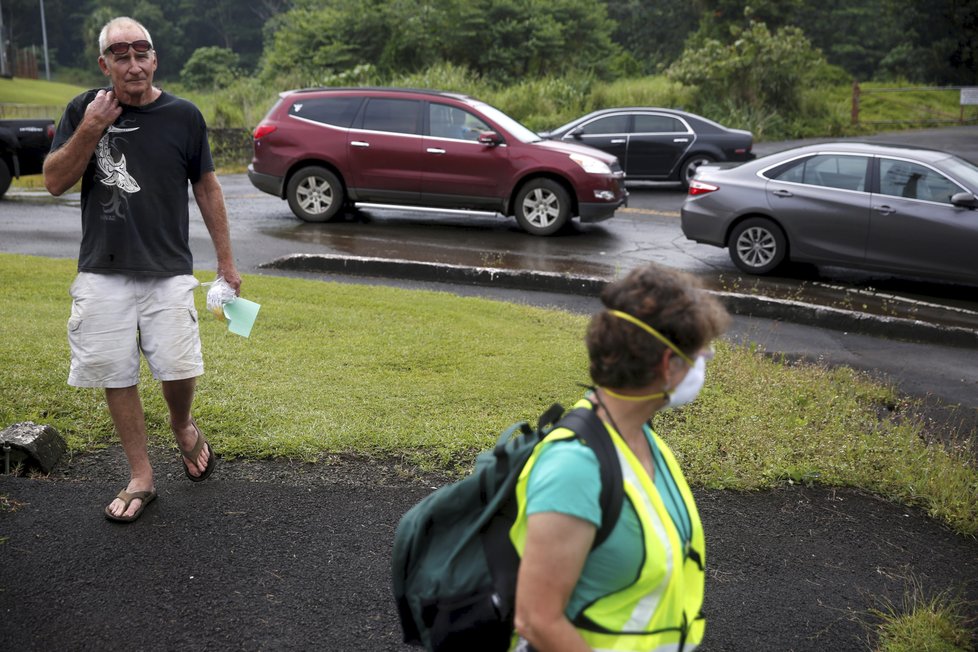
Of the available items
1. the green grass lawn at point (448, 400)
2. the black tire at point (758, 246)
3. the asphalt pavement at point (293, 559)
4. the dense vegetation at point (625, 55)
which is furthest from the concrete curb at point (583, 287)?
the dense vegetation at point (625, 55)

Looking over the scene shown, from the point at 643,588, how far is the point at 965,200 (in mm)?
10000

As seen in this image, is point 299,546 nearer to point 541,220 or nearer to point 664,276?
point 664,276

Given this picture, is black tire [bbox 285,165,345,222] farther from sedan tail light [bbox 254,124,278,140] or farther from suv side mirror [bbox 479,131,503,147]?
suv side mirror [bbox 479,131,503,147]

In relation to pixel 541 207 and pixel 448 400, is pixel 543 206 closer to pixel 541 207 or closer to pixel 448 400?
pixel 541 207

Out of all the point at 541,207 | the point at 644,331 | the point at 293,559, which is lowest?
the point at 293,559

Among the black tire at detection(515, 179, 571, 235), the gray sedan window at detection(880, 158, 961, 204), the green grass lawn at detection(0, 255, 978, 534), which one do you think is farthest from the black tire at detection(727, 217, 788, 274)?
the green grass lawn at detection(0, 255, 978, 534)

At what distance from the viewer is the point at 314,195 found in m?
14.9

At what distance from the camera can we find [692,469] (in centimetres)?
549

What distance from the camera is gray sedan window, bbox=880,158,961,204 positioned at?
1108 centimetres

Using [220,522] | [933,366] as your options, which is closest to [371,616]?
[220,522]

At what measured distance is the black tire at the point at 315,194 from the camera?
14.8 metres

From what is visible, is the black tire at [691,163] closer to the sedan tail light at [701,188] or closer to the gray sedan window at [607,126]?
the gray sedan window at [607,126]

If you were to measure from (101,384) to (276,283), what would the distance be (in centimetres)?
586

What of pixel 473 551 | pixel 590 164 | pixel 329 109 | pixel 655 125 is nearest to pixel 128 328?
pixel 473 551
